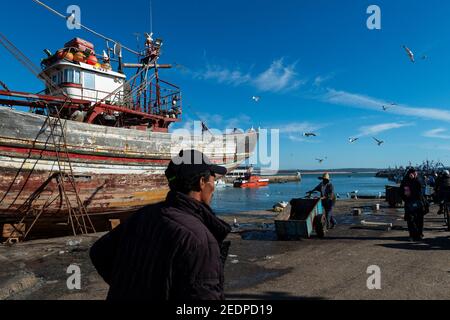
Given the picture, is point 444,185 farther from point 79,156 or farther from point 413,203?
point 79,156

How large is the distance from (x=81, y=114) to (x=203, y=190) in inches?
499

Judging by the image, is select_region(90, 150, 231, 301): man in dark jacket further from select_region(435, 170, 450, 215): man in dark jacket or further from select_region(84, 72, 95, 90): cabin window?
select_region(84, 72, 95, 90): cabin window

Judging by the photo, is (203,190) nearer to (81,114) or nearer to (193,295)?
(193,295)

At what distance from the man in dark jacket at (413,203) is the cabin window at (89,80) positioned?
1415 cm

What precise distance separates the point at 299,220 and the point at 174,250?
7.96 metres

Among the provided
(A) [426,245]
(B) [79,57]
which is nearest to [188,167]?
(A) [426,245]

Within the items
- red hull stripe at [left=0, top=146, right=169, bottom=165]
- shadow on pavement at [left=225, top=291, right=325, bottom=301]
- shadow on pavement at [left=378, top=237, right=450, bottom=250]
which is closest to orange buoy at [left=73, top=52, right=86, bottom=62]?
red hull stripe at [left=0, top=146, right=169, bottom=165]

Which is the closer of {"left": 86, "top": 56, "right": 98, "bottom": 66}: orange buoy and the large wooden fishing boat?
the large wooden fishing boat

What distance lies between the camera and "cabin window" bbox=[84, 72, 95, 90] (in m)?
16.0

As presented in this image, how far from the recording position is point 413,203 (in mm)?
8648

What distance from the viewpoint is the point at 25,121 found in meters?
11.2

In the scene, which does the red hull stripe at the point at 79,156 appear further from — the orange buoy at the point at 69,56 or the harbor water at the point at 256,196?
the harbor water at the point at 256,196

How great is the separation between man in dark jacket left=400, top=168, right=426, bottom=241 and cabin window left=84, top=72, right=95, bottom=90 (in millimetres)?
14146
